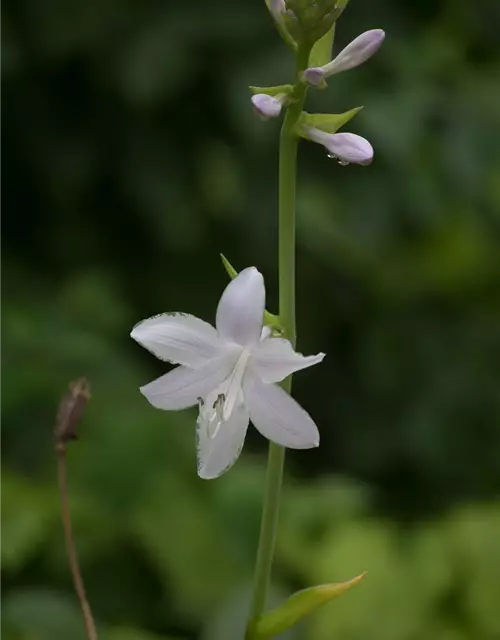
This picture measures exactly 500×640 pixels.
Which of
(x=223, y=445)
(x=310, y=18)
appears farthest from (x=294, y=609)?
(x=310, y=18)

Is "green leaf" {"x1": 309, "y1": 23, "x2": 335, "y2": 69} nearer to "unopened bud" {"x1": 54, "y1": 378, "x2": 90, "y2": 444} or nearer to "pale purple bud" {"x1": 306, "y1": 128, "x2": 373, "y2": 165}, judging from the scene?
Result: "pale purple bud" {"x1": 306, "y1": 128, "x2": 373, "y2": 165}

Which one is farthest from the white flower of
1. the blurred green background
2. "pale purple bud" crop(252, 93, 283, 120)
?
the blurred green background

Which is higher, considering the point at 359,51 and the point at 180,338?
the point at 359,51

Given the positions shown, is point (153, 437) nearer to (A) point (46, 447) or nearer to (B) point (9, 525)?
(A) point (46, 447)

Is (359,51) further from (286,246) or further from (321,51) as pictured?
(286,246)

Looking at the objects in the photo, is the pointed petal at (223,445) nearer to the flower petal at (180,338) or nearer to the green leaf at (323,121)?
the flower petal at (180,338)

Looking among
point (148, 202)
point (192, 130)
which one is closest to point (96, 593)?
point (148, 202)
